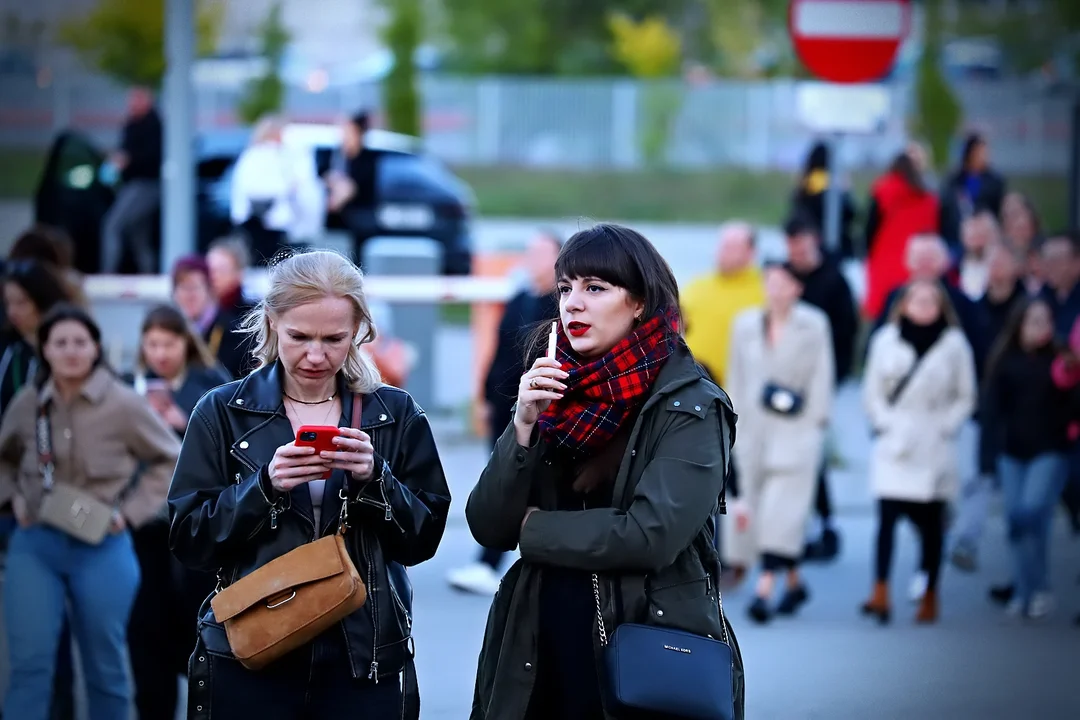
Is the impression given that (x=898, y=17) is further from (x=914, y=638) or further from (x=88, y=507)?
(x=88, y=507)

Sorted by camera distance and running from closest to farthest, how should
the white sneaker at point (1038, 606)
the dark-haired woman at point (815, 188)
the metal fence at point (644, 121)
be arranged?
1. the white sneaker at point (1038, 606)
2. the dark-haired woman at point (815, 188)
3. the metal fence at point (644, 121)

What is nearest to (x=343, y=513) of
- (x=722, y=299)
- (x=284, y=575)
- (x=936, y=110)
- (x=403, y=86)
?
(x=284, y=575)

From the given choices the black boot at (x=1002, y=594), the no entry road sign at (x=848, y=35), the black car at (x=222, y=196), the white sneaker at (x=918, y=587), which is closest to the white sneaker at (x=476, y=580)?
the white sneaker at (x=918, y=587)

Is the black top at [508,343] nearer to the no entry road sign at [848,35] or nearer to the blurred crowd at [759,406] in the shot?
the blurred crowd at [759,406]

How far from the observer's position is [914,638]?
27.5ft

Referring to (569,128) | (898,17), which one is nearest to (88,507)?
(898,17)

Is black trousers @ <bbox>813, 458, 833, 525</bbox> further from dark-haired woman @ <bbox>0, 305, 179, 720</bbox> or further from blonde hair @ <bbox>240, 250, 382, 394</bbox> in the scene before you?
blonde hair @ <bbox>240, 250, 382, 394</bbox>

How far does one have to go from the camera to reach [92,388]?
5.95 m

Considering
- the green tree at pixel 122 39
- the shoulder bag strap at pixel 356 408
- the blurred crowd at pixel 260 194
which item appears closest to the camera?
the shoulder bag strap at pixel 356 408

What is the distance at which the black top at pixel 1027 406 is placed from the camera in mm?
9062

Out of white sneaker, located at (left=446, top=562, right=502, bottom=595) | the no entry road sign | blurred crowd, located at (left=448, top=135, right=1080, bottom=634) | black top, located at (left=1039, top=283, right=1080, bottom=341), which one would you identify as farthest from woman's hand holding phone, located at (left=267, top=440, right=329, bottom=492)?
black top, located at (left=1039, top=283, right=1080, bottom=341)

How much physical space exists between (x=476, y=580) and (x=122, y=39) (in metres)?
17.1

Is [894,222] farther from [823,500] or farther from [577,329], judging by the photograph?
[577,329]

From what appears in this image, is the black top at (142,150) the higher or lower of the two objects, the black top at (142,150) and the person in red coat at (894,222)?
the higher
